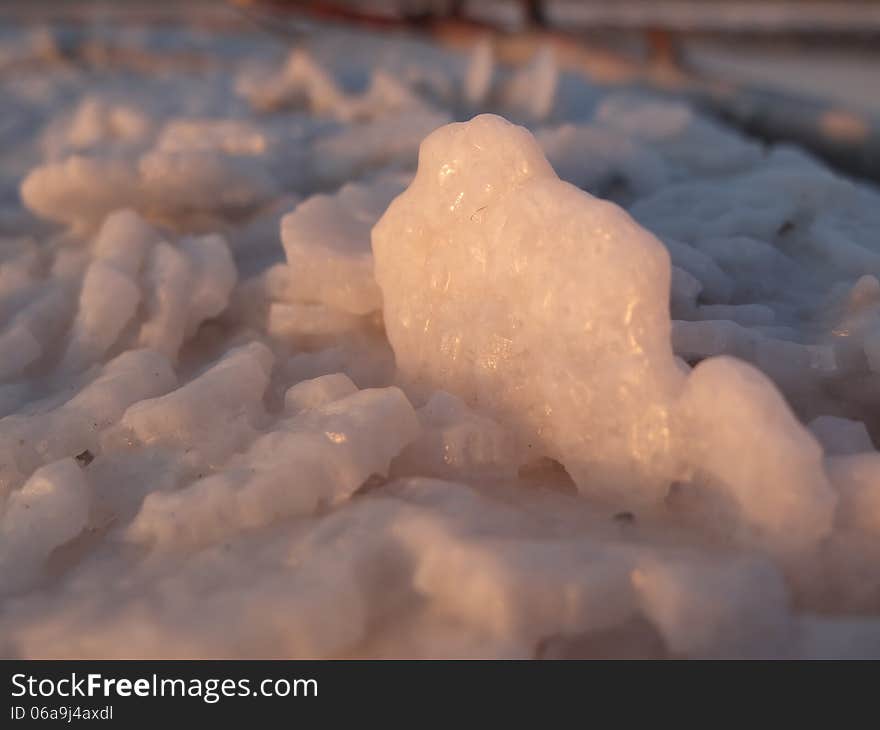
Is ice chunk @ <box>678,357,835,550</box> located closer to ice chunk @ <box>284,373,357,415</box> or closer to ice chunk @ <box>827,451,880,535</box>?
ice chunk @ <box>827,451,880,535</box>

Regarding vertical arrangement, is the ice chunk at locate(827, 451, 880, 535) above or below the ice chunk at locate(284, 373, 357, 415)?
above

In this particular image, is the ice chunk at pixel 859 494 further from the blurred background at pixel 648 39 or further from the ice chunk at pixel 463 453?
the blurred background at pixel 648 39

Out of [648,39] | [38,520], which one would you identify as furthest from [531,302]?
[648,39]

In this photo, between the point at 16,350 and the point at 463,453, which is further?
the point at 16,350

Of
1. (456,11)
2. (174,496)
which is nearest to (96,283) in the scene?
(174,496)

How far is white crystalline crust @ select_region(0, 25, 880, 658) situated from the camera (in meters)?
0.63

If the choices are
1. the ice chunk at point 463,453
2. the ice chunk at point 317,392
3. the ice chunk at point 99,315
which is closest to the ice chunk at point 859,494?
the ice chunk at point 463,453

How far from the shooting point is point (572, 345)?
29.8 inches

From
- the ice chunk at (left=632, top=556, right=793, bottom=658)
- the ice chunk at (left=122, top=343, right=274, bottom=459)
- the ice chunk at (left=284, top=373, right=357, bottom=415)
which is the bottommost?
the ice chunk at (left=122, top=343, right=274, bottom=459)

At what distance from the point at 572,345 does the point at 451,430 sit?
0.46 ft

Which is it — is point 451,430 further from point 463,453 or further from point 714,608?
point 714,608

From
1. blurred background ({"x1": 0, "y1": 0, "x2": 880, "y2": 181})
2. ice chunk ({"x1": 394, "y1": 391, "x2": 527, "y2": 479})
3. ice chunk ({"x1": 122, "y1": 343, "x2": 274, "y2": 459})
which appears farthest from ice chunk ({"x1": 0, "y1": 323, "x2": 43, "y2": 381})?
blurred background ({"x1": 0, "y1": 0, "x2": 880, "y2": 181})
